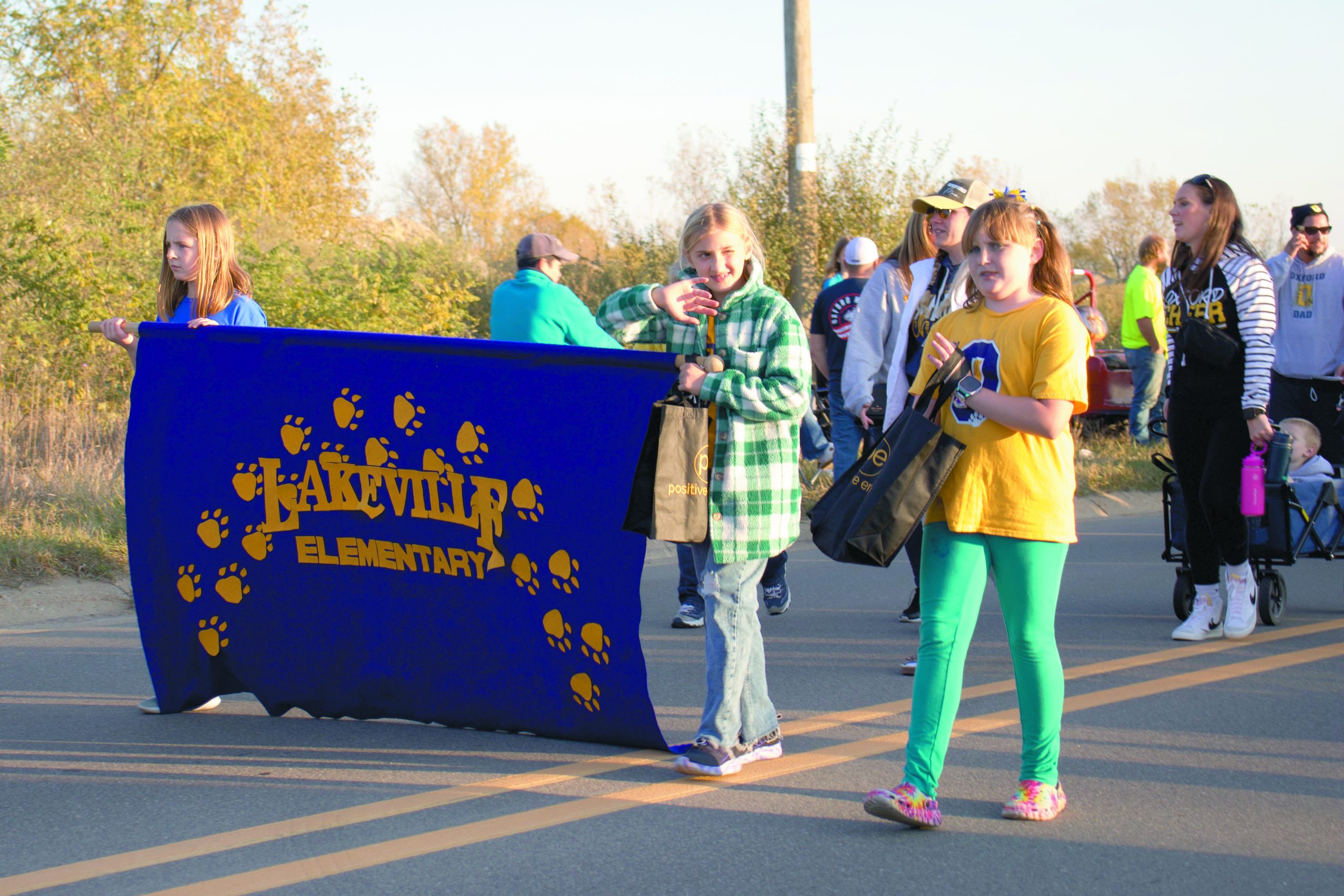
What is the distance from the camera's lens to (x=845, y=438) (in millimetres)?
7566

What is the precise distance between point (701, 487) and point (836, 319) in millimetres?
4273

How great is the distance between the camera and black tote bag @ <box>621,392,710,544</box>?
154 inches

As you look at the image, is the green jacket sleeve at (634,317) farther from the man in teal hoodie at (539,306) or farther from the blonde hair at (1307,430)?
the blonde hair at (1307,430)

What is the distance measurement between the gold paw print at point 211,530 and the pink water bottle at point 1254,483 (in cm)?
455

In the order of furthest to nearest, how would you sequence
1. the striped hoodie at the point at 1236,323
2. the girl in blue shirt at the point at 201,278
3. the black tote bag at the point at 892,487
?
the striped hoodie at the point at 1236,323, the girl in blue shirt at the point at 201,278, the black tote bag at the point at 892,487

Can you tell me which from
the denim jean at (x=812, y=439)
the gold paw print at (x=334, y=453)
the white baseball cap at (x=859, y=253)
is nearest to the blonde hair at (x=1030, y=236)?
the gold paw print at (x=334, y=453)

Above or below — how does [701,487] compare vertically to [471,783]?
above

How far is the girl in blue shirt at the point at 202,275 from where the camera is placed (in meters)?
5.04

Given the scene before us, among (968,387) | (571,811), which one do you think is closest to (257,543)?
(571,811)

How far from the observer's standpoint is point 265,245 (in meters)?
19.9

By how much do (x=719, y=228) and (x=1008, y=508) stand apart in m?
1.27

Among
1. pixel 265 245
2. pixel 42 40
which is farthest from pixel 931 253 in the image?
pixel 42 40

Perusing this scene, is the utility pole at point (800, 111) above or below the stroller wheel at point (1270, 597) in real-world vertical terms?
above

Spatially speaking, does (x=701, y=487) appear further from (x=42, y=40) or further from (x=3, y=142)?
(x=42, y=40)
